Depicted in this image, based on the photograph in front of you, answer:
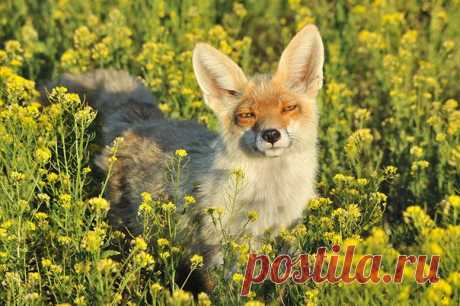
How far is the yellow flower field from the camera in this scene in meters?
4.45

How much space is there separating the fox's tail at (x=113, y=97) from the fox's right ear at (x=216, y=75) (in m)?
1.28

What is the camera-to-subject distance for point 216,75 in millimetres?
5992

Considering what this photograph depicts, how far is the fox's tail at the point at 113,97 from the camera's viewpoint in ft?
23.3

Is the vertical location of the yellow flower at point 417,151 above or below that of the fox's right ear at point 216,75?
below

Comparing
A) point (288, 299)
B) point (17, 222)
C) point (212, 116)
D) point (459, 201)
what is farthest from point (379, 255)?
point (212, 116)

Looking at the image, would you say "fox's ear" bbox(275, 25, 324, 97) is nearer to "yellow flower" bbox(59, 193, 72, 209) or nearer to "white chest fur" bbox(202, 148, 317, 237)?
"white chest fur" bbox(202, 148, 317, 237)

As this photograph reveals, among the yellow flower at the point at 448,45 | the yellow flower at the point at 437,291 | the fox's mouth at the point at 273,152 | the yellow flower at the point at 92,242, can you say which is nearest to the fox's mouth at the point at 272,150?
the fox's mouth at the point at 273,152

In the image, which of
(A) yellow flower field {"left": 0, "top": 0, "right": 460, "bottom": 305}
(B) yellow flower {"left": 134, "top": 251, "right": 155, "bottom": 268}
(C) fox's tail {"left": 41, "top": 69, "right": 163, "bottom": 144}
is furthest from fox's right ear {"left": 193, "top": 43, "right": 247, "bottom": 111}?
(B) yellow flower {"left": 134, "top": 251, "right": 155, "bottom": 268}

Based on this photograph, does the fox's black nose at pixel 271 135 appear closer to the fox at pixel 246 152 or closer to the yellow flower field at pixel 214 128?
the fox at pixel 246 152

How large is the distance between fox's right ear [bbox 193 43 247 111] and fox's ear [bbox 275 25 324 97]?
353 millimetres

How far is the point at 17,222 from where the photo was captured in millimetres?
4906

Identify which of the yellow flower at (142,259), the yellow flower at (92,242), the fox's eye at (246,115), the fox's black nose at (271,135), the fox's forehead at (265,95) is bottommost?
the yellow flower at (142,259)

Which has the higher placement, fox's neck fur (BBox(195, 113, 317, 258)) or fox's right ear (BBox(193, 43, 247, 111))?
fox's right ear (BBox(193, 43, 247, 111))

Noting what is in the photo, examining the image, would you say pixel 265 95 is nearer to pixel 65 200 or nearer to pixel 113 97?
pixel 65 200
